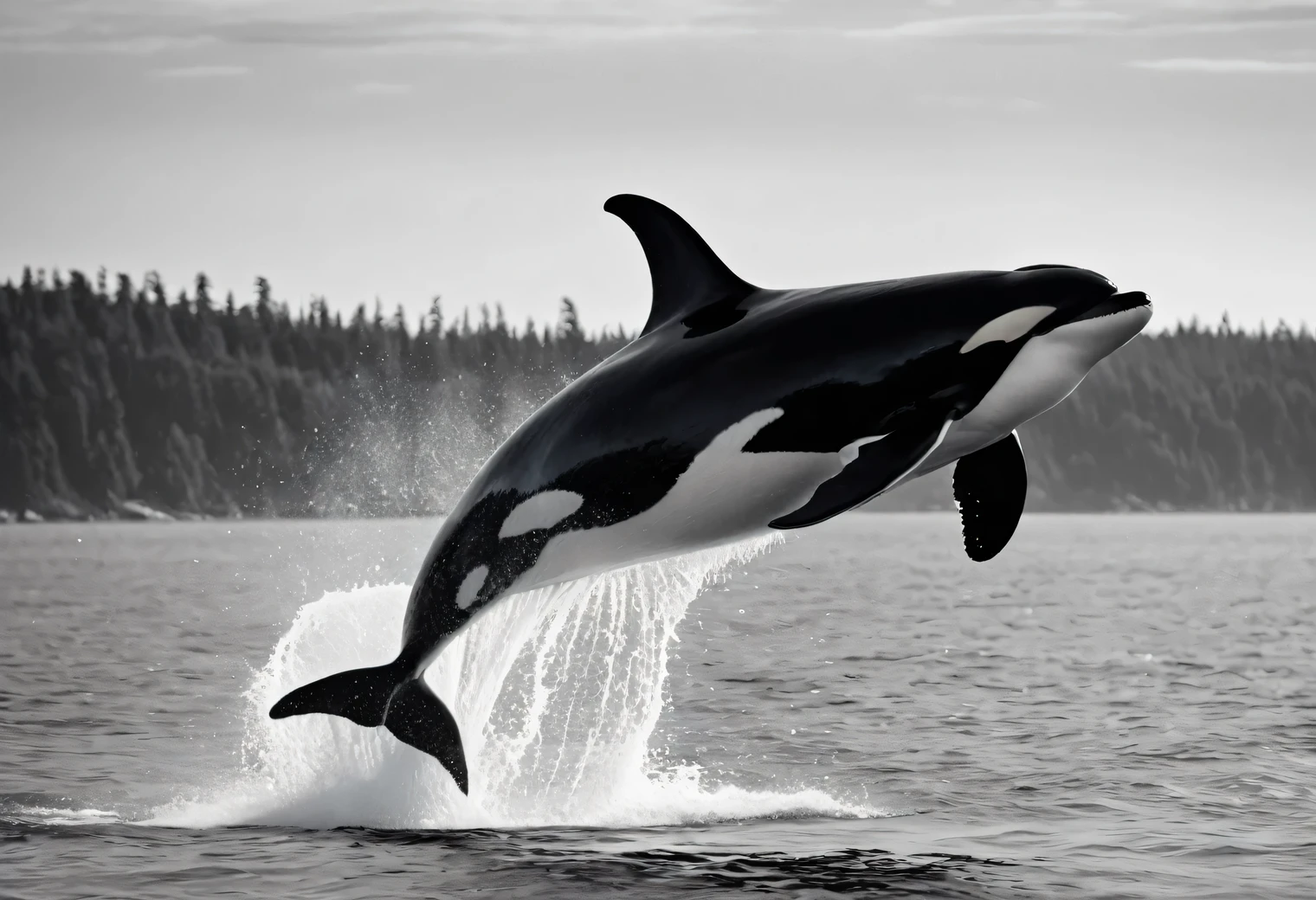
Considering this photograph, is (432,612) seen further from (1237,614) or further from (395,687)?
(1237,614)

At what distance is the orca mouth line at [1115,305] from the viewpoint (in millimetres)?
9734

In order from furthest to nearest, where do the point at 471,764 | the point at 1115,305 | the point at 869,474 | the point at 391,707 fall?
the point at 471,764, the point at 391,707, the point at 1115,305, the point at 869,474

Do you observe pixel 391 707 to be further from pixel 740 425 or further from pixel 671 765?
pixel 671 765

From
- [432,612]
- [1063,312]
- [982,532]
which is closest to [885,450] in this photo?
[1063,312]

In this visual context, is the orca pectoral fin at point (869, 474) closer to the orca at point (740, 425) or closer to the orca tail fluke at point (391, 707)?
the orca at point (740, 425)

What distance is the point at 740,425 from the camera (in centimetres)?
1034

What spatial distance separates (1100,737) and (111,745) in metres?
13.0

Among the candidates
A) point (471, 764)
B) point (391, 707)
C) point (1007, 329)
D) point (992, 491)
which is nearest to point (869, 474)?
point (1007, 329)

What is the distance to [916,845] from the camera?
13.7m

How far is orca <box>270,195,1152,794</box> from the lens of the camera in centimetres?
988

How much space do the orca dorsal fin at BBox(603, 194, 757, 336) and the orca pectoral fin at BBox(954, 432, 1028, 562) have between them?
2023mm

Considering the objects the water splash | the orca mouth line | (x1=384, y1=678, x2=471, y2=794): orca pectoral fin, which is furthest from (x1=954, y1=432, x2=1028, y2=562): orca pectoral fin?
(x1=384, y1=678, x2=471, y2=794): orca pectoral fin

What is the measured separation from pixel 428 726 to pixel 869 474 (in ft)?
15.0

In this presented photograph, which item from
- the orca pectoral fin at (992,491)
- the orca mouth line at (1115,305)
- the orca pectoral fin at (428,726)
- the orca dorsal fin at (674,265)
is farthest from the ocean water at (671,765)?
the orca mouth line at (1115,305)
